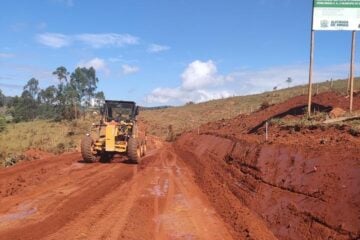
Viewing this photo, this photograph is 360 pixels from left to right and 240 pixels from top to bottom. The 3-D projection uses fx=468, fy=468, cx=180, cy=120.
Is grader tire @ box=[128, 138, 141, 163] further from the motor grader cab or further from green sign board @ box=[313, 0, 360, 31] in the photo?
green sign board @ box=[313, 0, 360, 31]

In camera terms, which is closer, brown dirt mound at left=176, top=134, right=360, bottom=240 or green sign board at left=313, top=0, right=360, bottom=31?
brown dirt mound at left=176, top=134, right=360, bottom=240

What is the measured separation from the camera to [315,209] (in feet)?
31.7

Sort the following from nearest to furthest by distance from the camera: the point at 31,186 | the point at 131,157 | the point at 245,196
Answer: the point at 245,196, the point at 31,186, the point at 131,157

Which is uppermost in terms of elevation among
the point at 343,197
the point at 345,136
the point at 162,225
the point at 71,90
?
the point at 71,90

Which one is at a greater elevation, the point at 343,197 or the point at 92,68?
the point at 92,68

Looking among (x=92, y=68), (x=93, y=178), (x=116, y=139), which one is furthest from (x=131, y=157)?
(x=92, y=68)

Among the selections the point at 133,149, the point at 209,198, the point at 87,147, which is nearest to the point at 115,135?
the point at 133,149

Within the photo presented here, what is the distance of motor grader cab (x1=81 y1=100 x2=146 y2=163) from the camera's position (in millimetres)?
21047

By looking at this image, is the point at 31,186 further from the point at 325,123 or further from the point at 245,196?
the point at 325,123

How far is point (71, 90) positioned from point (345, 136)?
66.0m

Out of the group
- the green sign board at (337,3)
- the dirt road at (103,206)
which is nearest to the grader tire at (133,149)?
the dirt road at (103,206)

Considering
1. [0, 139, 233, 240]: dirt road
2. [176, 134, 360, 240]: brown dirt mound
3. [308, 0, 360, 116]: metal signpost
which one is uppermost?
[308, 0, 360, 116]: metal signpost

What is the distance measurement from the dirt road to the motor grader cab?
9.36 ft

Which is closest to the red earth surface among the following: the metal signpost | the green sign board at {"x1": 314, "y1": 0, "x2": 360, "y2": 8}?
the metal signpost
